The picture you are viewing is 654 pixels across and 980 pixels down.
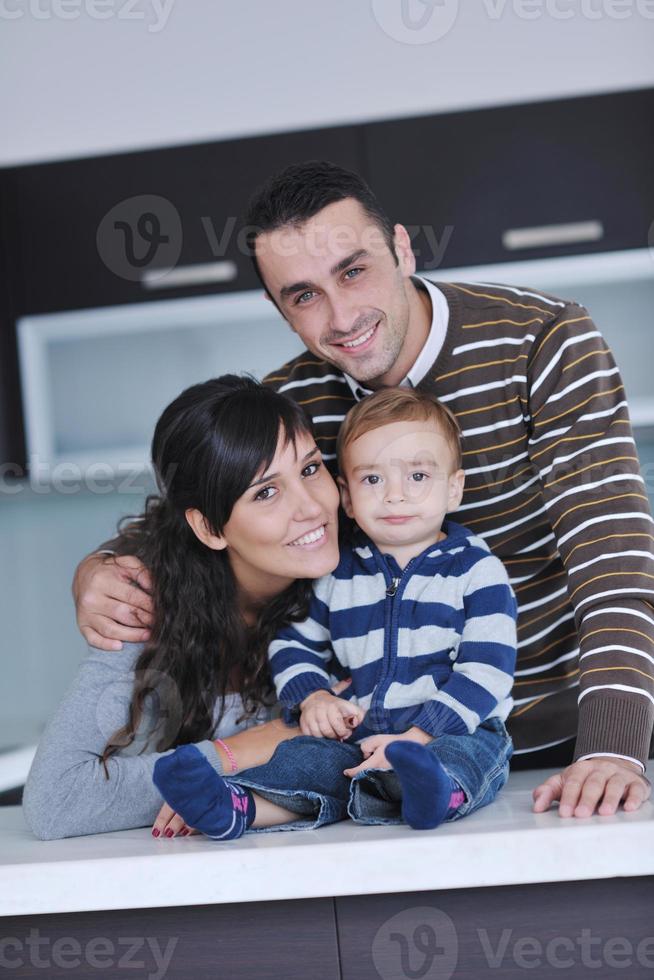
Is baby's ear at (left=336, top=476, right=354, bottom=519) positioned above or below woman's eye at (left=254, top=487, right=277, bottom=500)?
below

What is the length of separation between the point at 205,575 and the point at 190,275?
1474 mm

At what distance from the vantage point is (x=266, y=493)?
1290 mm

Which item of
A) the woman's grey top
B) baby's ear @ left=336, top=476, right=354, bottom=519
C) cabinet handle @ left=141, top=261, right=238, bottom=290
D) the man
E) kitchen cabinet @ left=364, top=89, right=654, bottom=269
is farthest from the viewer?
cabinet handle @ left=141, top=261, right=238, bottom=290

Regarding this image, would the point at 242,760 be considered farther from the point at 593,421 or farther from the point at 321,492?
the point at 593,421

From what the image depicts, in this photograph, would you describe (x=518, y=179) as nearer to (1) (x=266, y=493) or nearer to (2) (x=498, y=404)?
(2) (x=498, y=404)

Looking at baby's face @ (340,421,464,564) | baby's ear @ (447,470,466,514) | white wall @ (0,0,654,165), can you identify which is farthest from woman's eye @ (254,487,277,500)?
white wall @ (0,0,654,165)

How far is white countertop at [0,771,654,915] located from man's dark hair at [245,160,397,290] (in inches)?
31.3

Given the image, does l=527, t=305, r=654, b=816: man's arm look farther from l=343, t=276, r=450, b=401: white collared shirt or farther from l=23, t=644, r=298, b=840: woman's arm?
l=23, t=644, r=298, b=840: woman's arm

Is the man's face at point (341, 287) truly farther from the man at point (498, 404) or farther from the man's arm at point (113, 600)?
the man's arm at point (113, 600)

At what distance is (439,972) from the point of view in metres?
0.92

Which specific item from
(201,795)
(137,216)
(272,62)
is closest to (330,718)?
(201,795)

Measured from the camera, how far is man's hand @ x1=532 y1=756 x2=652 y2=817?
0.97 meters

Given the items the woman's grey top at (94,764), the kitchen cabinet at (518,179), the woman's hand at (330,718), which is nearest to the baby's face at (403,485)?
the woman's hand at (330,718)

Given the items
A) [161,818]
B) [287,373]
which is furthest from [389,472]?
Result: [161,818]
